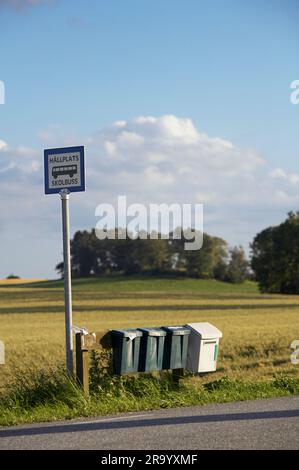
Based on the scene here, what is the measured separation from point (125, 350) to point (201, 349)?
1250 millimetres

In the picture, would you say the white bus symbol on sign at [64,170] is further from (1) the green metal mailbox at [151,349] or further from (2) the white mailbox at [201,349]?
(2) the white mailbox at [201,349]

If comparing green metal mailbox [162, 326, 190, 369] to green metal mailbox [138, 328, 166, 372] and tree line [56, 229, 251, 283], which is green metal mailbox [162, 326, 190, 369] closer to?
green metal mailbox [138, 328, 166, 372]

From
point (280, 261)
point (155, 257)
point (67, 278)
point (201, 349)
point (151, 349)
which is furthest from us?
point (155, 257)

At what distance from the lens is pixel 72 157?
10.8 m

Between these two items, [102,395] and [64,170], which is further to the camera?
[64,170]

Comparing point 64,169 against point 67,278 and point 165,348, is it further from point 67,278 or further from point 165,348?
point 165,348

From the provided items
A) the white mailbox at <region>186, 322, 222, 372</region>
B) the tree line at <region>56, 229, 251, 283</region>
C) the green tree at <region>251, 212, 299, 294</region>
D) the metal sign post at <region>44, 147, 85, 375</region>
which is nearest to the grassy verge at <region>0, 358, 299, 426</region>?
the white mailbox at <region>186, 322, 222, 372</region>

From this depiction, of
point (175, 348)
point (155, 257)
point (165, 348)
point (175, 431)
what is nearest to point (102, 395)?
point (165, 348)

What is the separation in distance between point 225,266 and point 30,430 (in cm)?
12951

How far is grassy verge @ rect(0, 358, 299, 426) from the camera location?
10008 millimetres

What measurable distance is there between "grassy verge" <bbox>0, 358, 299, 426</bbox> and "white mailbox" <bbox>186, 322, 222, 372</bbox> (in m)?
0.29

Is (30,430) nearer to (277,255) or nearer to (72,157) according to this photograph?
(72,157)

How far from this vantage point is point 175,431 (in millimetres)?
8594

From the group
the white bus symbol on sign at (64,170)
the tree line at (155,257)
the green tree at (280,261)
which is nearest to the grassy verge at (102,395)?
the white bus symbol on sign at (64,170)
